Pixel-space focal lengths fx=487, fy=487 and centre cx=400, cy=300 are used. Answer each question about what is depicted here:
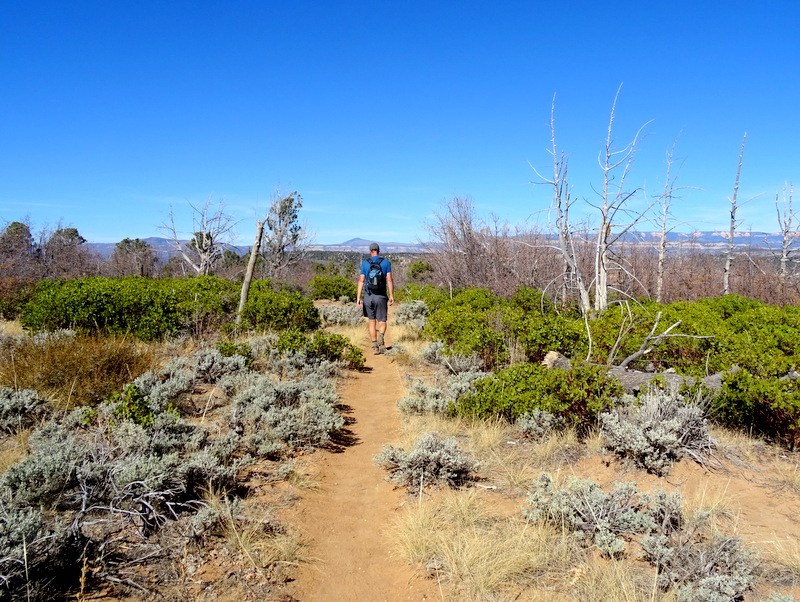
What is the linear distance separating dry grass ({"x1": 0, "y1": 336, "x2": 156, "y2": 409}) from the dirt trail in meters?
2.59

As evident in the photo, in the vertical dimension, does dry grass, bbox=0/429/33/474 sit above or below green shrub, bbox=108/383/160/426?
below

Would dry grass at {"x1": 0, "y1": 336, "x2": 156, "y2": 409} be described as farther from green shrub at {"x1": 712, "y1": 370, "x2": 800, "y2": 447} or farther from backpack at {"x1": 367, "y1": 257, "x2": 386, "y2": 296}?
green shrub at {"x1": 712, "y1": 370, "x2": 800, "y2": 447}

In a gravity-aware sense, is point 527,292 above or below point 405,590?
above

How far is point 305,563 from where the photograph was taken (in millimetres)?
2953

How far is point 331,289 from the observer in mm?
20562

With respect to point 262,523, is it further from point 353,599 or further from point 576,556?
point 576,556

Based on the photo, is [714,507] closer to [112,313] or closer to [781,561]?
[781,561]

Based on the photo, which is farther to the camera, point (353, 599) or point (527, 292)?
point (527, 292)

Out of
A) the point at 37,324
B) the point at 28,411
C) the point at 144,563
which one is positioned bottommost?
the point at 144,563

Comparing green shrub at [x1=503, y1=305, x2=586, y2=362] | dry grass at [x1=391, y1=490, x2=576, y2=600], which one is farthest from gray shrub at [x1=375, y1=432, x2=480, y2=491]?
green shrub at [x1=503, y1=305, x2=586, y2=362]

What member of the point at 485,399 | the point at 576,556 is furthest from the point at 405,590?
the point at 485,399

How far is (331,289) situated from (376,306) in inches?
475

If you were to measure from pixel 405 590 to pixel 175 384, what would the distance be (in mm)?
3607

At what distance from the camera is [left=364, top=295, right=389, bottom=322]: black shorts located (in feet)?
28.6
